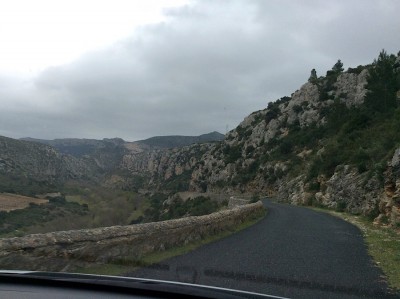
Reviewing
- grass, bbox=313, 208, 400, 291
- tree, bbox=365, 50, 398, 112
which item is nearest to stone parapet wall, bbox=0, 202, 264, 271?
grass, bbox=313, 208, 400, 291

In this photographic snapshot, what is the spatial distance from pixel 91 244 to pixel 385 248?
8.63 metres

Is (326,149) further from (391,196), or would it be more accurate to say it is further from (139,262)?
(139,262)

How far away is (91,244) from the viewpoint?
863 centimetres

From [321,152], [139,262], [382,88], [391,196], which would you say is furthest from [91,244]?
[382,88]

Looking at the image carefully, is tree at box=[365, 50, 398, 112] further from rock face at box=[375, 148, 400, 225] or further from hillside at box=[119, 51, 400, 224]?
rock face at box=[375, 148, 400, 225]

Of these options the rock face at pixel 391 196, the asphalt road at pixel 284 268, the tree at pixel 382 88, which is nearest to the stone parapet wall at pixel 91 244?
the asphalt road at pixel 284 268

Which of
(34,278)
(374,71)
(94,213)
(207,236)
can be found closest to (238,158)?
(374,71)

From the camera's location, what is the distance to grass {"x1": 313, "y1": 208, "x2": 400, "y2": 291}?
924cm

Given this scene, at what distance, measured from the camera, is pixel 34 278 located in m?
3.24

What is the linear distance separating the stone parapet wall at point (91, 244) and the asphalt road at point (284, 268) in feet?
2.23

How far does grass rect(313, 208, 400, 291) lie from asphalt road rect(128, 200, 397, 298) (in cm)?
20

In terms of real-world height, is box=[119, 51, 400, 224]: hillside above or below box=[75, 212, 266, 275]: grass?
above

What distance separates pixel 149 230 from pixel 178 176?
99.7 metres

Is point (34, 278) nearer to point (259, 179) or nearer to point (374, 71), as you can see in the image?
point (374, 71)
